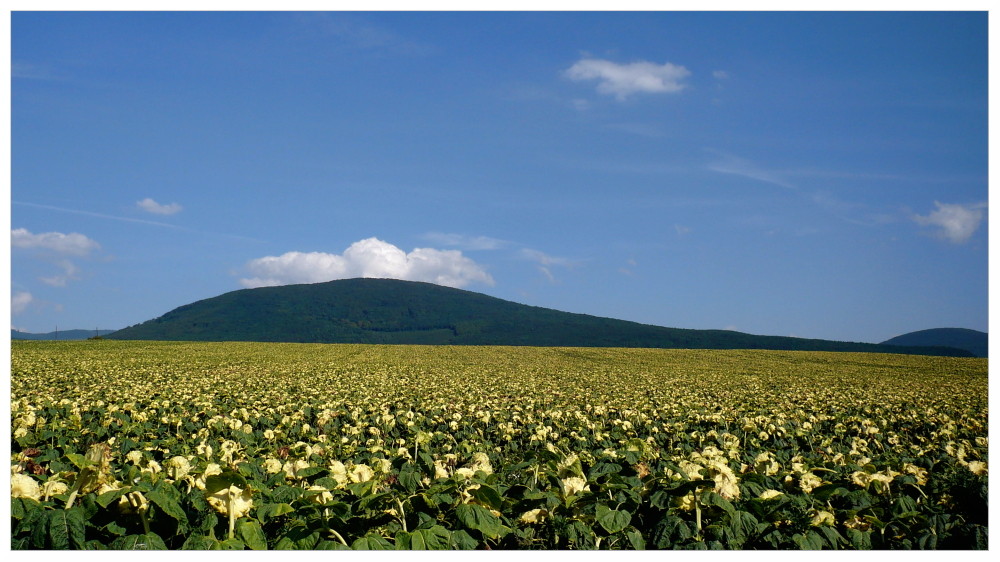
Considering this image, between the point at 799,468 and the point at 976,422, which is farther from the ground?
the point at 799,468

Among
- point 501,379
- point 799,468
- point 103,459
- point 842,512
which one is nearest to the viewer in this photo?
point 103,459

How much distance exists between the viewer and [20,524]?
2.68 metres

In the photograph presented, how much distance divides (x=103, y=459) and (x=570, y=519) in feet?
8.33

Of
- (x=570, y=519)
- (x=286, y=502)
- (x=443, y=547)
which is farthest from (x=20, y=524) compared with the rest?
A: (x=570, y=519)

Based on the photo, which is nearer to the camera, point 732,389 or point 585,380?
point 732,389

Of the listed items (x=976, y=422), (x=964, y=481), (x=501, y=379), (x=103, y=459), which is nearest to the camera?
(x=103, y=459)

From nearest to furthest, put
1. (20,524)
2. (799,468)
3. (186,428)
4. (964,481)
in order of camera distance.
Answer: (20,524) → (964,481) → (799,468) → (186,428)

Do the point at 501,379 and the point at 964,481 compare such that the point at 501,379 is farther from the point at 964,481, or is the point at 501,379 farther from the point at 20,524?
the point at 20,524

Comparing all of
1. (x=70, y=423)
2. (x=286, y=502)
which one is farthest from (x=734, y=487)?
(x=70, y=423)

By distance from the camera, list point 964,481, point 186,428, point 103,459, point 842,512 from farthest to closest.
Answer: point 186,428 < point 964,481 < point 842,512 < point 103,459

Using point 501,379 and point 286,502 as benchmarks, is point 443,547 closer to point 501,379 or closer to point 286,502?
point 286,502

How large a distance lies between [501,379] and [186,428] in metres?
13.7

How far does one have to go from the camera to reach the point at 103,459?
3.26 meters

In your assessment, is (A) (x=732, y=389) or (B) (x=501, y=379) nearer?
(A) (x=732, y=389)
